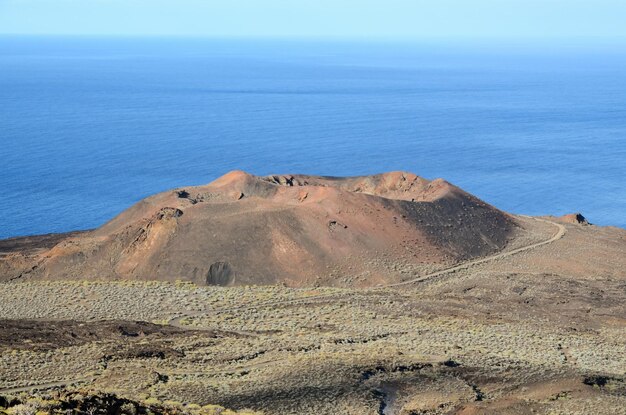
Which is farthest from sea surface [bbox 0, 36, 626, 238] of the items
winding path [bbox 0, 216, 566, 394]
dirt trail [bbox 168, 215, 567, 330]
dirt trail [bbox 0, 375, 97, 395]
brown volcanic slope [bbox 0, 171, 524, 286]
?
dirt trail [bbox 0, 375, 97, 395]

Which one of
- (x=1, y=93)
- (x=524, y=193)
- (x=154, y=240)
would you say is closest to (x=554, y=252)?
(x=154, y=240)

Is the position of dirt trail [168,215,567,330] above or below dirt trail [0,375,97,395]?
below

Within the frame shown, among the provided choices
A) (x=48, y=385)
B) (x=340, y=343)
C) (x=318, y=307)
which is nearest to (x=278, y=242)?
(x=318, y=307)

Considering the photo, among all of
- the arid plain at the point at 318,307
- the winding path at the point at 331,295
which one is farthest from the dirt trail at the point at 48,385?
the arid plain at the point at 318,307

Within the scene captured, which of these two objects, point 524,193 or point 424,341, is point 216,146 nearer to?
point 524,193

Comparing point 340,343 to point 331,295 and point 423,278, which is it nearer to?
point 331,295

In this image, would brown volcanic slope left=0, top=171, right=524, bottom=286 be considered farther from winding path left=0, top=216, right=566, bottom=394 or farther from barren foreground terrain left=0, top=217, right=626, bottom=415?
barren foreground terrain left=0, top=217, right=626, bottom=415
